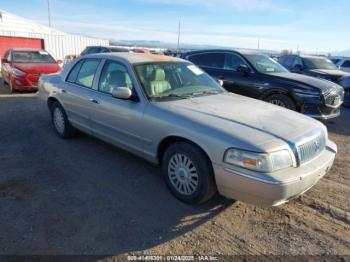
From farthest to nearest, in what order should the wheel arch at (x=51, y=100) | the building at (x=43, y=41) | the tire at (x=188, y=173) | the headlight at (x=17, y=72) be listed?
the building at (x=43, y=41)
the headlight at (x=17, y=72)
the wheel arch at (x=51, y=100)
the tire at (x=188, y=173)

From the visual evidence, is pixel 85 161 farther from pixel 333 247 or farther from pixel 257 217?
pixel 333 247

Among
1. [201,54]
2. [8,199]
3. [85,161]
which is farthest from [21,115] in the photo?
[201,54]

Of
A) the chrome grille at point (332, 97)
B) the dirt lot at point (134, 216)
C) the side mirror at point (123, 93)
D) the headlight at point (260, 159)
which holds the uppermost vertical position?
the side mirror at point (123, 93)

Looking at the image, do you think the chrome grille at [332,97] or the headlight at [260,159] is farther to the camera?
the chrome grille at [332,97]

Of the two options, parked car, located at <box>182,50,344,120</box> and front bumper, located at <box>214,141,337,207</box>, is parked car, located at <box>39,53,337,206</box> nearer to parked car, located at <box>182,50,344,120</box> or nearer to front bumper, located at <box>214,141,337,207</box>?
front bumper, located at <box>214,141,337,207</box>

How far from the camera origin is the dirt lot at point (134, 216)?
279 centimetres

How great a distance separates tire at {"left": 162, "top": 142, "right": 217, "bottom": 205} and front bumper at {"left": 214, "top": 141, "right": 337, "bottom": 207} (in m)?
0.15

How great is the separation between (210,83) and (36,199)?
9.61 feet

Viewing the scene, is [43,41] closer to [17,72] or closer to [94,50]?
[94,50]

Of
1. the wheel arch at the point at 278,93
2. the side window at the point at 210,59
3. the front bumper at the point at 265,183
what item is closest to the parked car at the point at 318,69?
the wheel arch at the point at 278,93

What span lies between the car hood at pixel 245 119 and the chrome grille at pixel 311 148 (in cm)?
10

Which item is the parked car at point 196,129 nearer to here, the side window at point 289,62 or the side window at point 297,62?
the side window at point 297,62

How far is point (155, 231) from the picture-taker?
9.80ft

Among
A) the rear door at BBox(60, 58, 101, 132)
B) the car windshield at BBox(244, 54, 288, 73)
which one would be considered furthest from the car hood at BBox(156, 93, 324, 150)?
the car windshield at BBox(244, 54, 288, 73)
